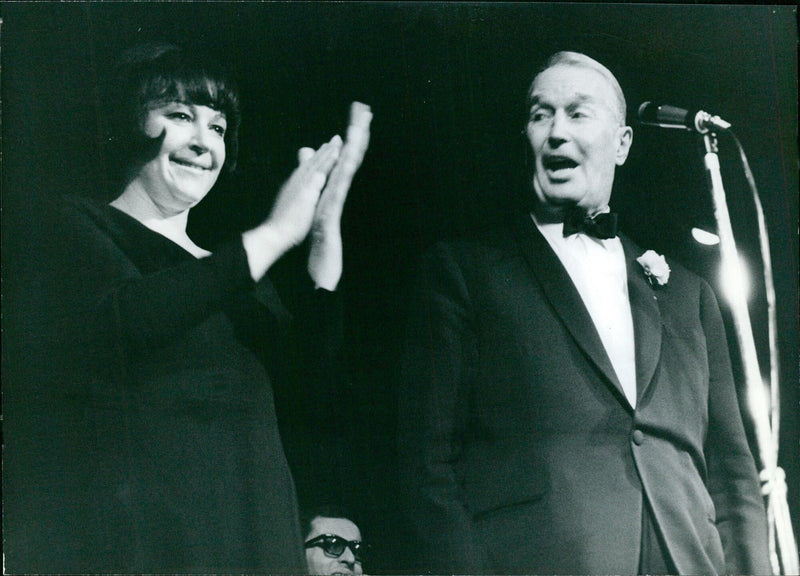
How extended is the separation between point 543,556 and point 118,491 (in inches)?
62.3

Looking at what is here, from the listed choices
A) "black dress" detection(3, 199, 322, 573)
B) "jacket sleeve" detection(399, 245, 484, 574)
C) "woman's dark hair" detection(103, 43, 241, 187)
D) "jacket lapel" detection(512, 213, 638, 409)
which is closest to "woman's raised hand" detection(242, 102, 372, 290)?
"black dress" detection(3, 199, 322, 573)

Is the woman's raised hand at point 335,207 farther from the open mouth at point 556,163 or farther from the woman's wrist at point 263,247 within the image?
the open mouth at point 556,163

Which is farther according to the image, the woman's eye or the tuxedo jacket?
the woman's eye

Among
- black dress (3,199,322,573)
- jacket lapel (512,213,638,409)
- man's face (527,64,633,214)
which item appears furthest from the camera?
man's face (527,64,633,214)

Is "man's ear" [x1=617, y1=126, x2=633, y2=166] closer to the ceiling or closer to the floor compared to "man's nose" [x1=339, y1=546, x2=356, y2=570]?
closer to the ceiling

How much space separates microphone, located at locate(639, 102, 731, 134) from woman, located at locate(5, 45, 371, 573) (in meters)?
1.21

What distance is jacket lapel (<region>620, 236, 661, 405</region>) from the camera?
3.45 meters

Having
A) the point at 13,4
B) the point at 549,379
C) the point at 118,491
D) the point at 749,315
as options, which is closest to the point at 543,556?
the point at 549,379

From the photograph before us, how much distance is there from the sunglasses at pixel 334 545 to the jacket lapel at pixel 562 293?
1.12m

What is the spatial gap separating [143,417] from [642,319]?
6.38 ft

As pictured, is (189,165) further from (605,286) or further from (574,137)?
(605,286)

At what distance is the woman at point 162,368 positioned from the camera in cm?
329

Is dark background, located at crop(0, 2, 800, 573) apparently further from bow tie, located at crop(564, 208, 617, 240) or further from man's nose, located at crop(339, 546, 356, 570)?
man's nose, located at crop(339, 546, 356, 570)

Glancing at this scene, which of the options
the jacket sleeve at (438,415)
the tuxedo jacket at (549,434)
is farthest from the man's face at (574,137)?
the jacket sleeve at (438,415)
